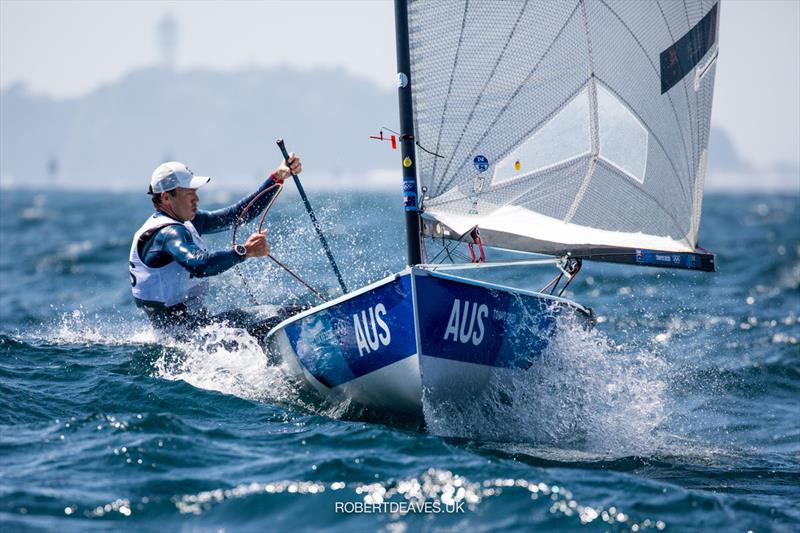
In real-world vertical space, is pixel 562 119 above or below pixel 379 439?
above

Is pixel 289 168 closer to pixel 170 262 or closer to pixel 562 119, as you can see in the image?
pixel 170 262

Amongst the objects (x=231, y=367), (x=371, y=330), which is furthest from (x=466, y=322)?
(x=231, y=367)

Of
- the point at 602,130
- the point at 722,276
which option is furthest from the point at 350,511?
the point at 722,276

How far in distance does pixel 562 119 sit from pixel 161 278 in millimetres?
2737

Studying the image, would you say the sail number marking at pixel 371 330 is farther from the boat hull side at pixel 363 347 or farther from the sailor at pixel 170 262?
the sailor at pixel 170 262

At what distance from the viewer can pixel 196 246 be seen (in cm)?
589

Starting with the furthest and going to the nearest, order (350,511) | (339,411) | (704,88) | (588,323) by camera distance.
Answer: (704,88) → (588,323) → (339,411) → (350,511)

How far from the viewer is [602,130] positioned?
19.2ft

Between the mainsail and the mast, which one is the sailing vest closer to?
the mast

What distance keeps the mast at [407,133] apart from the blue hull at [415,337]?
393 mm

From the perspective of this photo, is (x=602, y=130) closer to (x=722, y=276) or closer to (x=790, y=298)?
(x=790, y=298)

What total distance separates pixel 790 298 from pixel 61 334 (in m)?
8.49

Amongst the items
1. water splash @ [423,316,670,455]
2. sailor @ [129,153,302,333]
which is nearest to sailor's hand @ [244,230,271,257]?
sailor @ [129,153,302,333]

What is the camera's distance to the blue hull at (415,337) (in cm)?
499
